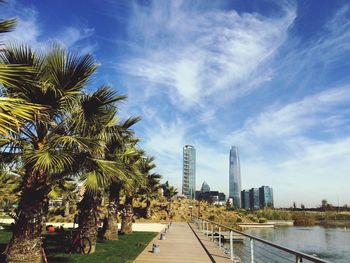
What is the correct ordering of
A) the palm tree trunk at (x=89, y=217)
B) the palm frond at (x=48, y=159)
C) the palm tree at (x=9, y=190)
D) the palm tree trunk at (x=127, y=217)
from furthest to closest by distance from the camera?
the palm tree at (x=9, y=190) → the palm tree trunk at (x=127, y=217) → the palm tree trunk at (x=89, y=217) → the palm frond at (x=48, y=159)

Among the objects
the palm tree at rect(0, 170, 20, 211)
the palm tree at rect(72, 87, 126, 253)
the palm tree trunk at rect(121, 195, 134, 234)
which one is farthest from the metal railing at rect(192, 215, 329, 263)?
the palm tree at rect(0, 170, 20, 211)

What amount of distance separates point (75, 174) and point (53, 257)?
4356mm

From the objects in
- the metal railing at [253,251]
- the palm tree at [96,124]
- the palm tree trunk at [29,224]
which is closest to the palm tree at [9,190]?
the metal railing at [253,251]

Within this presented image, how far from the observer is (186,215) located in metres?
53.1

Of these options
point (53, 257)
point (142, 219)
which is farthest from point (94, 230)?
point (142, 219)

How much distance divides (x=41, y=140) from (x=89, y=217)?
6522mm

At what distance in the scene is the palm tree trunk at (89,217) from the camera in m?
13.5

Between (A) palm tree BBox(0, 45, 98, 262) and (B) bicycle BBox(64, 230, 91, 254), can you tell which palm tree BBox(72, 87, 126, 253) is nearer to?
(A) palm tree BBox(0, 45, 98, 262)

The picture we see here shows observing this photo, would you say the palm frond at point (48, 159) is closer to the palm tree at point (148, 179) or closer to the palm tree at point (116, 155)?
the palm tree at point (116, 155)

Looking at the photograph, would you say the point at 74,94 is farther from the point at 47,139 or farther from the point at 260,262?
the point at 260,262

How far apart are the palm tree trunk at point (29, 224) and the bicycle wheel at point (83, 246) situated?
5.25 metres

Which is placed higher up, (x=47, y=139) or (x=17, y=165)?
(x=47, y=139)

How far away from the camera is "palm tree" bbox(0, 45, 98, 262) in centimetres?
772

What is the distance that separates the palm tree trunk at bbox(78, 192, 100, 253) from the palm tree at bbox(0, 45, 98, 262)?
18.1 ft
